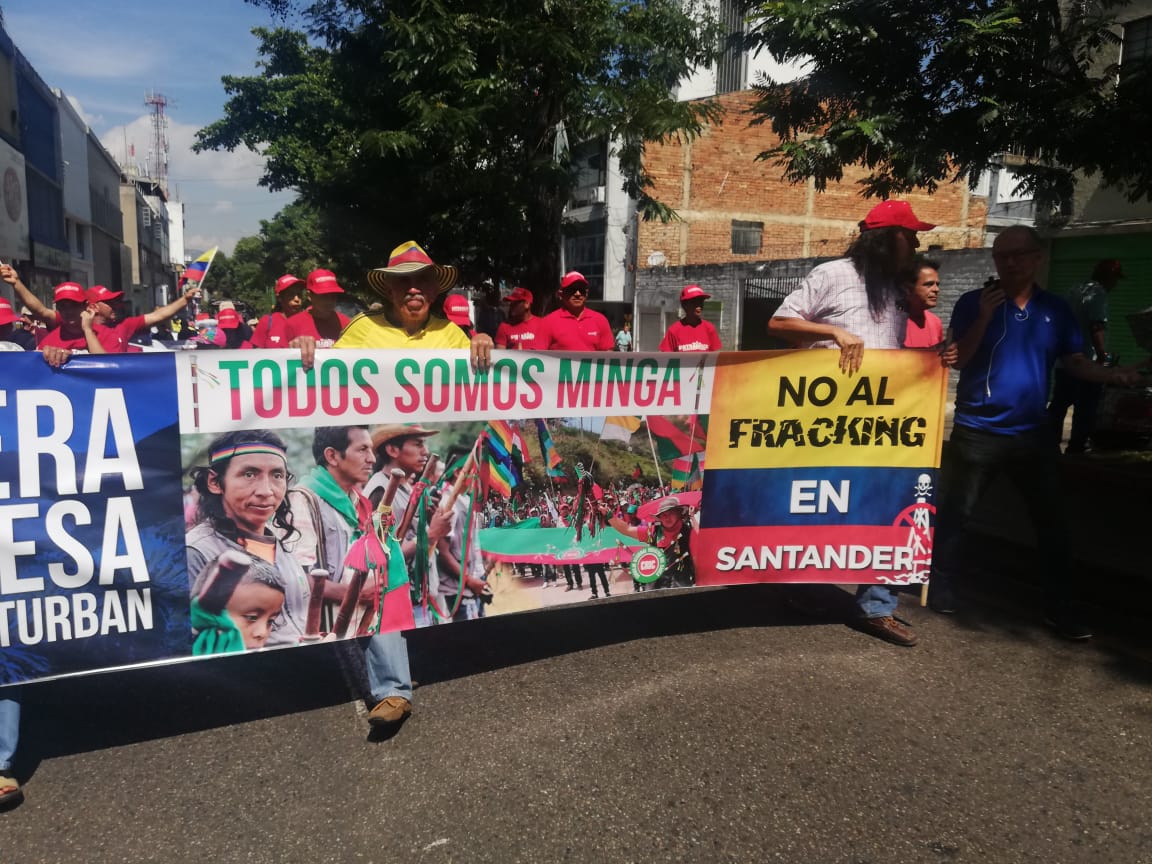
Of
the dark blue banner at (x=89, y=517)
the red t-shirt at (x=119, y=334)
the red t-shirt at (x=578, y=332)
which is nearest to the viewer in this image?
the dark blue banner at (x=89, y=517)

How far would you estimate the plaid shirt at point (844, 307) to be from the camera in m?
4.33

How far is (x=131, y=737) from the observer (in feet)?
11.2

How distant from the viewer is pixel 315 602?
3.51 metres

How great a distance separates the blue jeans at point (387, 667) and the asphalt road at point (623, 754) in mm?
150

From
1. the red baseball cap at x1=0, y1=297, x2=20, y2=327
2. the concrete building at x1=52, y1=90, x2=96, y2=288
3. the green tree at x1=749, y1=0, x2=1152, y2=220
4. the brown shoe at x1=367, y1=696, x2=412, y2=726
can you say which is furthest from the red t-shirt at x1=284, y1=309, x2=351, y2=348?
the concrete building at x1=52, y1=90, x2=96, y2=288

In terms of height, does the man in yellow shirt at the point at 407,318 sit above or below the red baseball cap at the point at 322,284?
below

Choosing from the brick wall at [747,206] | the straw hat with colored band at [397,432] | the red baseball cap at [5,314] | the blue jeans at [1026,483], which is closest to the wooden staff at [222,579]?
the straw hat with colored band at [397,432]

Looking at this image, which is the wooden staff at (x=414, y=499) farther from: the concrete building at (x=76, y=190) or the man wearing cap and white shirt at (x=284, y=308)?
the concrete building at (x=76, y=190)

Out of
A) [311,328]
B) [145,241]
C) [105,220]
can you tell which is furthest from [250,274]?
[311,328]

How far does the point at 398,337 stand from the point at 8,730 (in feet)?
6.51

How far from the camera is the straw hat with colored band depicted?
3580 mm

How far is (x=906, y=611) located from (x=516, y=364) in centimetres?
252

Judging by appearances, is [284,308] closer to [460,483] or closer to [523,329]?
[523,329]

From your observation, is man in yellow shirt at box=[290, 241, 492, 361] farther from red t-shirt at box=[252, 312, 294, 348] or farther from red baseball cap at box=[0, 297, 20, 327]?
red t-shirt at box=[252, 312, 294, 348]
